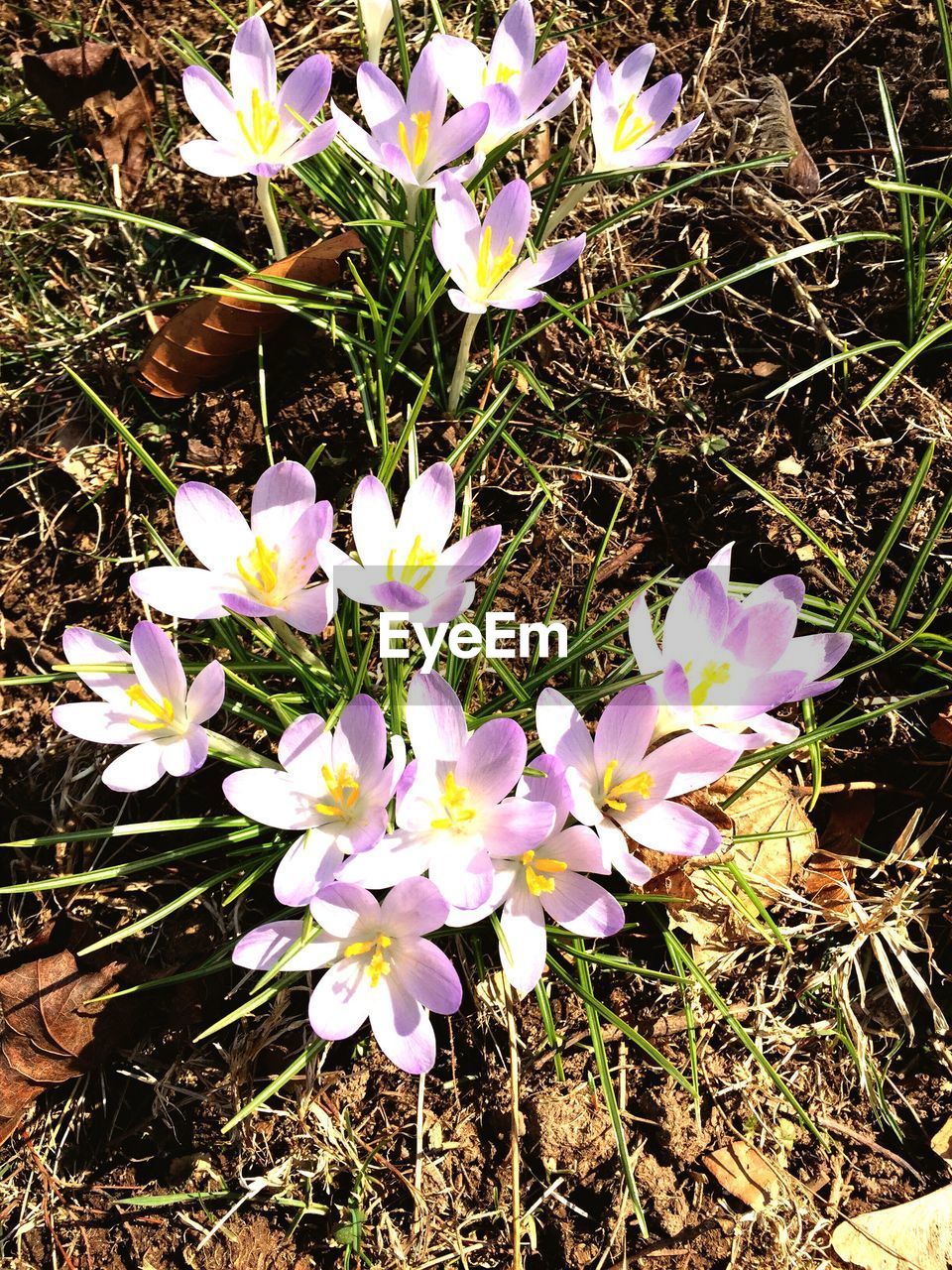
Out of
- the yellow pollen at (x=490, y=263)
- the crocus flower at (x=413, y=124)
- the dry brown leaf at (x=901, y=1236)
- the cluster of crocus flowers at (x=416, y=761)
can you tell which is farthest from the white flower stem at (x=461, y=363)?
the dry brown leaf at (x=901, y=1236)

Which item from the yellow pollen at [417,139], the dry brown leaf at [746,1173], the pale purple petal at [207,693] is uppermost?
the yellow pollen at [417,139]

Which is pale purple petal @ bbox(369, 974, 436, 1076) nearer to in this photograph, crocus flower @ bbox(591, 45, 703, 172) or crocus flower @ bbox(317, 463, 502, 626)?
crocus flower @ bbox(317, 463, 502, 626)

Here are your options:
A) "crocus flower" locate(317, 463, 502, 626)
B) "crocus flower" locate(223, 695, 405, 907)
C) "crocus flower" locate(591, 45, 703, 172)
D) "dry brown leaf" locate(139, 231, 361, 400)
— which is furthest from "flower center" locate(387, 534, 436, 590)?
"crocus flower" locate(591, 45, 703, 172)

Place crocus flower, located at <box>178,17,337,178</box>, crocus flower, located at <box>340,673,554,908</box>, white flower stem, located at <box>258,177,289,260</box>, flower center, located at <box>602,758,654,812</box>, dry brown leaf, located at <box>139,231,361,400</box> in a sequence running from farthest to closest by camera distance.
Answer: dry brown leaf, located at <box>139,231,361,400</box> → white flower stem, located at <box>258,177,289,260</box> → crocus flower, located at <box>178,17,337,178</box> → flower center, located at <box>602,758,654,812</box> → crocus flower, located at <box>340,673,554,908</box>

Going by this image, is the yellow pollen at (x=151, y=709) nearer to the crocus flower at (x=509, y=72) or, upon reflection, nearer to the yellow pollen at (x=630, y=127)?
the crocus flower at (x=509, y=72)

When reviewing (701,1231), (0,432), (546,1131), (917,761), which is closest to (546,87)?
(0,432)

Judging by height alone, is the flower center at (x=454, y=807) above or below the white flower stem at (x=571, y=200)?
below

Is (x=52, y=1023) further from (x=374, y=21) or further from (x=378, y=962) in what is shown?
(x=374, y=21)

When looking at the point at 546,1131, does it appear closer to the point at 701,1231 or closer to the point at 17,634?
the point at 701,1231
